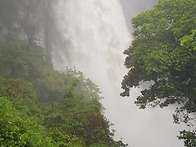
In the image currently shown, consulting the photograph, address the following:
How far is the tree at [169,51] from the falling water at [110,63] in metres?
27.0

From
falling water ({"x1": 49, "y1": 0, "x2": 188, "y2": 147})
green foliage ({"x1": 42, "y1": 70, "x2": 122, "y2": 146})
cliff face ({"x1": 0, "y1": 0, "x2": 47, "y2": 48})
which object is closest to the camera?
green foliage ({"x1": 42, "y1": 70, "x2": 122, "y2": 146})

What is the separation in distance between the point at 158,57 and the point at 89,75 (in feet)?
105

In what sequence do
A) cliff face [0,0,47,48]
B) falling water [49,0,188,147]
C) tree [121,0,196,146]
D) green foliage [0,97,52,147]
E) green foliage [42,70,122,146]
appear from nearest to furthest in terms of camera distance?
green foliage [0,97,52,147] → green foliage [42,70,122,146] → tree [121,0,196,146] → cliff face [0,0,47,48] → falling water [49,0,188,147]

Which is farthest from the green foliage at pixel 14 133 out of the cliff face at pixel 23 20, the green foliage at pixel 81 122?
the cliff face at pixel 23 20

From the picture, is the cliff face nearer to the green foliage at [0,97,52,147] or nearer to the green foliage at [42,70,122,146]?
the green foliage at [42,70,122,146]

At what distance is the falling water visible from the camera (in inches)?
1766

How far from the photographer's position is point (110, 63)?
159 feet

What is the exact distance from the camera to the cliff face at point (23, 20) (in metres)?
29.0

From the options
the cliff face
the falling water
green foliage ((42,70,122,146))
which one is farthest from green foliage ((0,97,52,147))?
the falling water

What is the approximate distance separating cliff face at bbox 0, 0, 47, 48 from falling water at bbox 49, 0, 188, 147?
8.77 metres

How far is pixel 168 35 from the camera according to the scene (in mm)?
16328

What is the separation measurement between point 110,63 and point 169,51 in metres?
33.4

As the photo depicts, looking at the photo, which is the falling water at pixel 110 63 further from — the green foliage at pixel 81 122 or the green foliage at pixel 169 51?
the green foliage at pixel 81 122

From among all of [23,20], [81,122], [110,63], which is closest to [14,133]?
[81,122]
